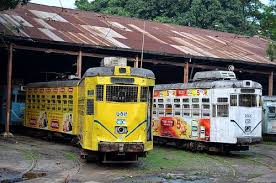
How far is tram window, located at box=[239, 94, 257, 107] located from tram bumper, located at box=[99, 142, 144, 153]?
18.5ft

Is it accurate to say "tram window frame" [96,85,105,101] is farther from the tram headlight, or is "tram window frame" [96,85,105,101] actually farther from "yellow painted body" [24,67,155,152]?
the tram headlight

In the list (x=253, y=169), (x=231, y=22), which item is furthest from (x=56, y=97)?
(x=231, y=22)

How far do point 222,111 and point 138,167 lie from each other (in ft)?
16.6

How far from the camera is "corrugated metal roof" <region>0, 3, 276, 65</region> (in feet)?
84.3

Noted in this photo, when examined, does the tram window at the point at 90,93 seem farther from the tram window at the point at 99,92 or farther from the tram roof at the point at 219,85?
the tram roof at the point at 219,85

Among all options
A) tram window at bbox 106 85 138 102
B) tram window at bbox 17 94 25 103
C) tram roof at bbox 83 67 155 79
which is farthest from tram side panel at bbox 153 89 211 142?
tram window at bbox 17 94 25 103

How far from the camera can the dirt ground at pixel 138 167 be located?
12656 millimetres

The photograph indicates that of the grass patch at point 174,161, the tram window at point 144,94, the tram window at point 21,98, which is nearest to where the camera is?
the tram window at point 144,94

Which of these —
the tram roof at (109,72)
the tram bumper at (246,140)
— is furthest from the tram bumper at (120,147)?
the tram bumper at (246,140)

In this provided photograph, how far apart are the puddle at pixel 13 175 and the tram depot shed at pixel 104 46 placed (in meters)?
10.0

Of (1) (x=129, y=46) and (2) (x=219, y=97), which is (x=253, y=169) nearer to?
(2) (x=219, y=97)

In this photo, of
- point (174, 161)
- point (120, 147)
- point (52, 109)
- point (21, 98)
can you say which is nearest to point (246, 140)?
point (174, 161)

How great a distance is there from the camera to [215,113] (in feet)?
61.3

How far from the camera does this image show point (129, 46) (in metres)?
26.9
